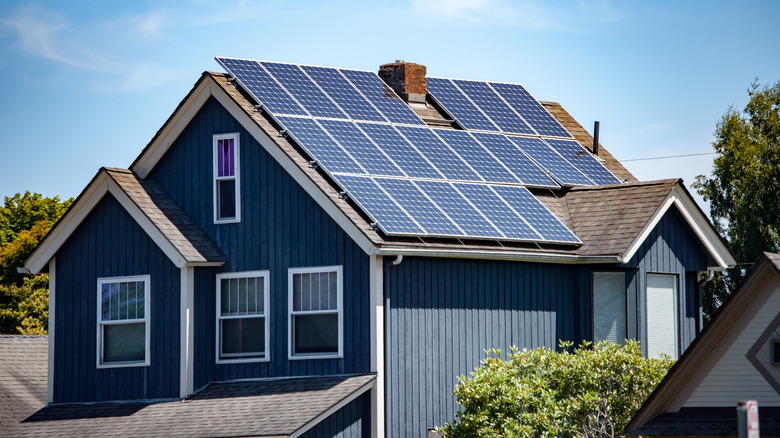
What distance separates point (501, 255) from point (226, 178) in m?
5.95

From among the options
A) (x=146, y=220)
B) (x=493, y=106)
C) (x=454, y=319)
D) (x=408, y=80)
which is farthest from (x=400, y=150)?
(x=146, y=220)

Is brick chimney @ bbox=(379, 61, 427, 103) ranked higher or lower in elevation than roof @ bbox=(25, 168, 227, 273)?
higher

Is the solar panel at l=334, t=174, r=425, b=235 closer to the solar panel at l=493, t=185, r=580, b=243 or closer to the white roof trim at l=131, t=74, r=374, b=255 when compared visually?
the white roof trim at l=131, t=74, r=374, b=255

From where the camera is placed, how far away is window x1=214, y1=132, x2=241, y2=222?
25734 millimetres

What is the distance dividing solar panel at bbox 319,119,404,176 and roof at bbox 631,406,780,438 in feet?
30.2

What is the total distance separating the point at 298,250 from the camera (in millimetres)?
24516

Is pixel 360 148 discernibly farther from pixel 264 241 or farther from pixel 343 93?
pixel 264 241

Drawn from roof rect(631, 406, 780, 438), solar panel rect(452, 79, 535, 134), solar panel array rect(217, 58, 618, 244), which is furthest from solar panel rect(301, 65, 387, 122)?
roof rect(631, 406, 780, 438)

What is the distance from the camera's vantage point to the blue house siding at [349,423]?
2261 cm

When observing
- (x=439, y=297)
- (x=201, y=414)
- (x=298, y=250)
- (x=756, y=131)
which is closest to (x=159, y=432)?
(x=201, y=414)

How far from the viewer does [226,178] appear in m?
25.9

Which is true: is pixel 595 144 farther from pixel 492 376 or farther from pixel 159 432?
pixel 159 432

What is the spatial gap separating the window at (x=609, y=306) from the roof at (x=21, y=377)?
13.3 metres

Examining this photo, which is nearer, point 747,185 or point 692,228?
point 692,228
